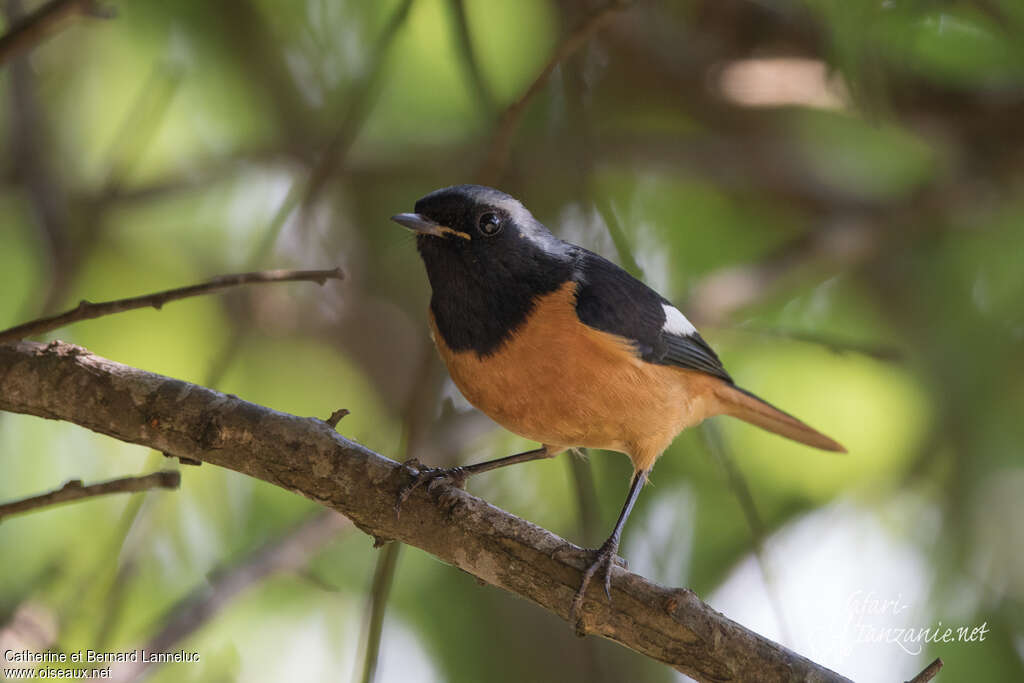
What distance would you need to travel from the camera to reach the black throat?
3094mm

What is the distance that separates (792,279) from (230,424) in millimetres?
3580

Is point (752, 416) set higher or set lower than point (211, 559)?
higher

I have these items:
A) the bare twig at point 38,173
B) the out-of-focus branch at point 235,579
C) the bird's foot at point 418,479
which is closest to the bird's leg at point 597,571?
the bird's foot at point 418,479

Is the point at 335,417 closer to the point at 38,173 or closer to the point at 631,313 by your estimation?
the point at 631,313

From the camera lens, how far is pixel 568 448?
11.1ft

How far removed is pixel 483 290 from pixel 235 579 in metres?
1.32

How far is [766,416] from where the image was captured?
4.12 m

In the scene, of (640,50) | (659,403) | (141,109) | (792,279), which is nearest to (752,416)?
(659,403)

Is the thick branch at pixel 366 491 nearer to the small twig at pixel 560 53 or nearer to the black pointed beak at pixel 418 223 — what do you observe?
the black pointed beak at pixel 418 223

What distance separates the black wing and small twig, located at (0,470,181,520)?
1455mm

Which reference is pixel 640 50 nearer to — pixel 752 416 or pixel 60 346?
pixel 752 416

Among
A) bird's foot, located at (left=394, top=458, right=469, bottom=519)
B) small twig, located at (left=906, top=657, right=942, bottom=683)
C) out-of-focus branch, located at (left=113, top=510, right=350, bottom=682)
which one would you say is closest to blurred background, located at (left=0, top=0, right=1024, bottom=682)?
out-of-focus branch, located at (left=113, top=510, right=350, bottom=682)

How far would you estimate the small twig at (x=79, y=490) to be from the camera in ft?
7.07

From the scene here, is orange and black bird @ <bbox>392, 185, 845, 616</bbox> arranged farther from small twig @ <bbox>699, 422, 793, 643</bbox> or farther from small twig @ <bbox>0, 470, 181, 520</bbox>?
small twig @ <bbox>0, 470, 181, 520</bbox>
